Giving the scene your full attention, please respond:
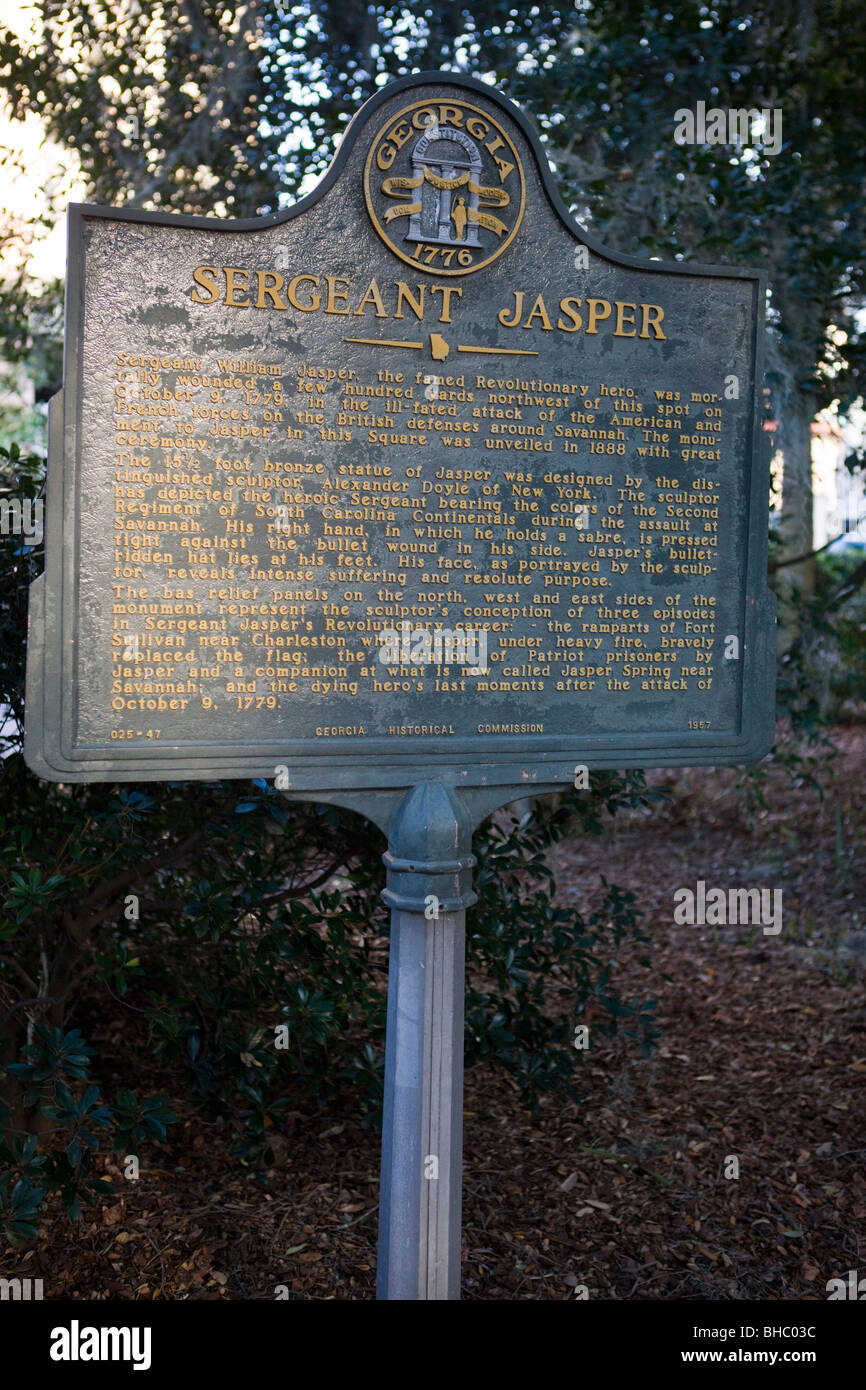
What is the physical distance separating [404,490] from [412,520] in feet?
0.30

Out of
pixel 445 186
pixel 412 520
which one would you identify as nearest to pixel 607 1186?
pixel 412 520

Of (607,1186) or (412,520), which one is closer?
(412,520)

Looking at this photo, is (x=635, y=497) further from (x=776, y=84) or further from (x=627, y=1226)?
(x=776, y=84)

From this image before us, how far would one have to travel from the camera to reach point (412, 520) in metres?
3.51

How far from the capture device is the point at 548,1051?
523 centimetres

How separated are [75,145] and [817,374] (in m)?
5.02

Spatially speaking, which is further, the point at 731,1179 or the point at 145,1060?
the point at 145,1060

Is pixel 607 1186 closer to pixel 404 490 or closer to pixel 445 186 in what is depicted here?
pixel 404 490

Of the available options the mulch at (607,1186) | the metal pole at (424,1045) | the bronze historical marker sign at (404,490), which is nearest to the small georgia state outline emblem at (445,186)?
the bronze historical marker sign at (404,490)

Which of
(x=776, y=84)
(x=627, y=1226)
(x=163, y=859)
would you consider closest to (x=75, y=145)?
(x=776, y=84)

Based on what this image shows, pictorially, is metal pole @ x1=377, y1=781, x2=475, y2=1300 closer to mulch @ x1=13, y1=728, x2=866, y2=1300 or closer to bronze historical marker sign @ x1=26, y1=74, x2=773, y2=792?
bronze historical marker sign @ x1=26, y1=74, x2=773, y2=792

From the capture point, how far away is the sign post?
324cm

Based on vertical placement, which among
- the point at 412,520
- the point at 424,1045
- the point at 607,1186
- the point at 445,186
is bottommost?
the point at 607,1186

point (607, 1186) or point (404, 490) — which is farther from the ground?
point (404, 490)
